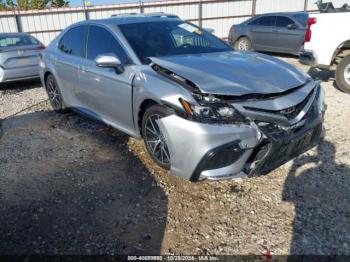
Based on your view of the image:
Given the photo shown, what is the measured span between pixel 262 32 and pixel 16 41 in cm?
762

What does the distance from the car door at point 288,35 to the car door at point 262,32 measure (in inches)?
9.8

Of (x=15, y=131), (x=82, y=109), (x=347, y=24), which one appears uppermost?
(x=347, y=24)

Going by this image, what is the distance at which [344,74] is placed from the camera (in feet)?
21.0

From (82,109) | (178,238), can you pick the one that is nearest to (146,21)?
(82,109)

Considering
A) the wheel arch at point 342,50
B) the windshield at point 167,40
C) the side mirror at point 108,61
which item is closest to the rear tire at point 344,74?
the wheel arch at point 342,50

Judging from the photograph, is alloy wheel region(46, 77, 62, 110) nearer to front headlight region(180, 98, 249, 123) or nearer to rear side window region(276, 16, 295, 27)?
front headlight region(180, 98, 249, 123)

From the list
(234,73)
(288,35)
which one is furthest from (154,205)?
(288,35)

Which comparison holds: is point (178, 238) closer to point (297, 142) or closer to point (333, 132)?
point (297, 142)

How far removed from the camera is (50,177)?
12.6ft

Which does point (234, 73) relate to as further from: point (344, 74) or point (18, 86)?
point (18, 86)

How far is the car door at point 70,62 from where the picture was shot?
4906 mm

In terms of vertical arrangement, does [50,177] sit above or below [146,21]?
below

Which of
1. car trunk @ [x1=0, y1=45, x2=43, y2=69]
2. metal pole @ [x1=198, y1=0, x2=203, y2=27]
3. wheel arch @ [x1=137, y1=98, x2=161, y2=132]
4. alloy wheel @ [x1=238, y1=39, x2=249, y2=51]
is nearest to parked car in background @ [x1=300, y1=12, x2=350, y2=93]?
wheel arch @ [x1=137, y1=98, x2=161, y2=132]

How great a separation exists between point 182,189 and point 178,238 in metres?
0.74
